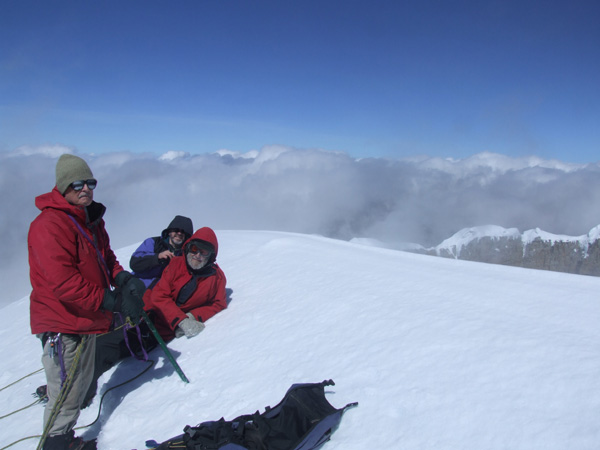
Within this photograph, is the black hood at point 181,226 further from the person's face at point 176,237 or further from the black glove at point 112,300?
the black glove at point 112,300

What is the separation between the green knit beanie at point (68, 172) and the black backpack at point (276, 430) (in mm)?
2236

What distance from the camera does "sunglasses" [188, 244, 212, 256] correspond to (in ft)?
16.4

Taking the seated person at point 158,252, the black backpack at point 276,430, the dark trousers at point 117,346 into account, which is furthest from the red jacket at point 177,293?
the black backpack at point 276,430

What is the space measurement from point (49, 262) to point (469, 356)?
365cm

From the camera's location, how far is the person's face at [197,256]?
16.4ft

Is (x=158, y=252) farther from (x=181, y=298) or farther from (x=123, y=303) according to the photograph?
(x=123, y=303)

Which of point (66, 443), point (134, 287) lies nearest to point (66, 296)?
point (134, 287)

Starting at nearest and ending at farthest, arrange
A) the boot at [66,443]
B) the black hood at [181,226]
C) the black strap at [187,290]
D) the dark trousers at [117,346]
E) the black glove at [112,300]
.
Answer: the boot at [66,443], the black glove at [112,300], the dark trousers at [117,346], the black strap at [187,290], the black hood at [181,226]

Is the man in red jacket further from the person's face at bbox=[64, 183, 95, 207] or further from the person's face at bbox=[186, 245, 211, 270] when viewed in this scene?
the person's face at bbox=[186, 245, 211, 270]

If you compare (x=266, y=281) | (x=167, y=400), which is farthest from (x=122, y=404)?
(x=266, y=281)

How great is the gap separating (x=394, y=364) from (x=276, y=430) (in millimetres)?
1316

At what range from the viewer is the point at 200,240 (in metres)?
4.95

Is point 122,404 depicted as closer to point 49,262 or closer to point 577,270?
point 49,262

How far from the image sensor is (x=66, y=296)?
2855mm
